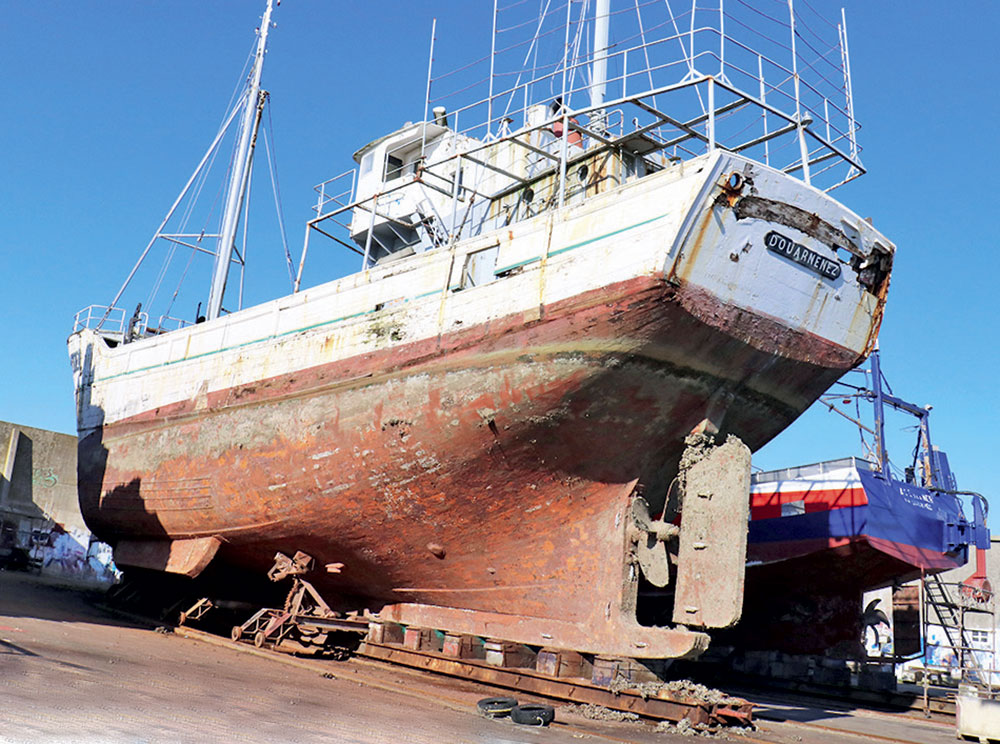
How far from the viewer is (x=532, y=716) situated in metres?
7.27

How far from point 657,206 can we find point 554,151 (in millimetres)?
3763

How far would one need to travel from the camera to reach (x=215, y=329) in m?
12.9

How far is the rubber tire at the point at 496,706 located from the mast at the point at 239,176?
42.2ft

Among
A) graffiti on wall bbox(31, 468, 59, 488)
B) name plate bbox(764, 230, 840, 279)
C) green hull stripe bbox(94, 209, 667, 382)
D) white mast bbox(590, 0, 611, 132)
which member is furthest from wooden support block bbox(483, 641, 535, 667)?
graffiti on wall bbox(31, 468, 59, 488)

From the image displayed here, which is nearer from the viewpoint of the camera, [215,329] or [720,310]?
[720,310]

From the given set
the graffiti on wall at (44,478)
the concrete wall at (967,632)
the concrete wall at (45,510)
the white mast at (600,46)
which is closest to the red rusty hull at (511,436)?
the white mast at (600,46)

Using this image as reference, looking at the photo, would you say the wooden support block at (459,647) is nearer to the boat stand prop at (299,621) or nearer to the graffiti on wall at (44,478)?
the boat stand prop at (299,621)

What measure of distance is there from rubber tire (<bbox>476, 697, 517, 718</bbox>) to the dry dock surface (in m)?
0.11

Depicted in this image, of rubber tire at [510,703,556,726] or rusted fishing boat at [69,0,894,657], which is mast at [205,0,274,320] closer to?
rusted fishing boat at [69,0,894,657]

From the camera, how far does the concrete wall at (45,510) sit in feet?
79.9

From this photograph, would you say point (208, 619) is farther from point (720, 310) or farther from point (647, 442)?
point (720, 310)

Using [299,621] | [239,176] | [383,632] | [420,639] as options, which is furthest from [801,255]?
[239,176]

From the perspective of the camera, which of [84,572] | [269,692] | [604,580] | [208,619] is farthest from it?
[84,572]

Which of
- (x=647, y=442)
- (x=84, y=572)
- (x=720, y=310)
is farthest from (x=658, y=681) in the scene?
(x=84, y=572)
